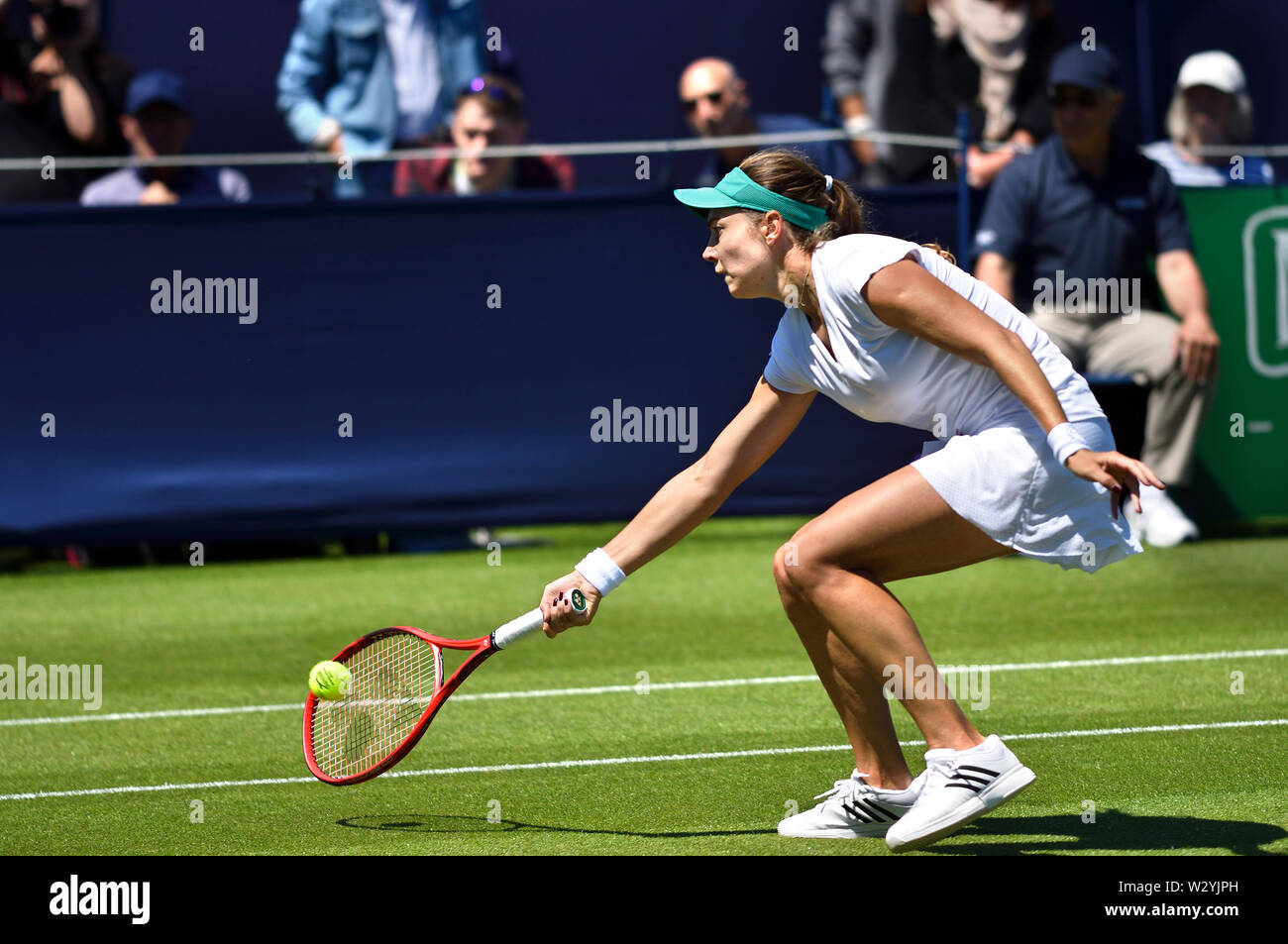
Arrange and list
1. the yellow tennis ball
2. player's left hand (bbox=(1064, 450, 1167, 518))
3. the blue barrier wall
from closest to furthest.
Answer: player's left hand (bbox=(1064, 450, 1167, 518)), the yellow tennis ball, the blue barrier wall

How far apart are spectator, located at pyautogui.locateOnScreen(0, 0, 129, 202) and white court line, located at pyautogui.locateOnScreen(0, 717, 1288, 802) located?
Result: 5.94m

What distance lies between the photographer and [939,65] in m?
12.1

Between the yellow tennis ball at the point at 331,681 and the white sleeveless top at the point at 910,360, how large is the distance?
1.52 meters

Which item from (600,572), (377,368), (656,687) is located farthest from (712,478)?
(377,368)

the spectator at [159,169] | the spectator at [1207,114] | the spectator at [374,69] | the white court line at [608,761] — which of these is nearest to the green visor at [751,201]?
the white court line at [608,761]

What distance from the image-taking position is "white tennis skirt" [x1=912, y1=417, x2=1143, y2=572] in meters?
4.48

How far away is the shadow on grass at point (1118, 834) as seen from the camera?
181 inches

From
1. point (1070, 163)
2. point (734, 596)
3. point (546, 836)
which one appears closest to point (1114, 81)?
point (1070, 163)

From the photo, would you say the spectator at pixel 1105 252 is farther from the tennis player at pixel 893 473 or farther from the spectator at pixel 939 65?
the tennis player at pixel 893 473

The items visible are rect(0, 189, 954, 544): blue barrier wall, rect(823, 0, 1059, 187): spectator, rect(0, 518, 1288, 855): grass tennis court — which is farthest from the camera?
rect(823, 0, 1059, 187): spectator

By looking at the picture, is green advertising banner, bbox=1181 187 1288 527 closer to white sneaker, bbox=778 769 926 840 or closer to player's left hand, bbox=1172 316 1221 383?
player's left hand, bbox=1172 316 1221 383

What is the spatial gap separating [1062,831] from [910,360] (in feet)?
4.19

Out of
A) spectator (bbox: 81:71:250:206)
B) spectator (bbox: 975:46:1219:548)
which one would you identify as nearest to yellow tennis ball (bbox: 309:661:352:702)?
spectator (bbox: 81:71:250:206)
